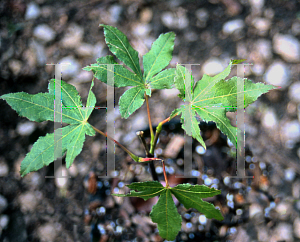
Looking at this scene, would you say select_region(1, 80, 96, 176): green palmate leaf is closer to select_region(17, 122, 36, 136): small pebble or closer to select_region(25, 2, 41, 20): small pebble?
Result: select_region(17, 122, 36, 136): small pebble

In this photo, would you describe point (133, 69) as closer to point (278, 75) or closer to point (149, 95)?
point (149, 95)

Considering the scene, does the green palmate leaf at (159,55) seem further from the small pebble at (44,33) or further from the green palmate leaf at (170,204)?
the small pebble at (44,33)

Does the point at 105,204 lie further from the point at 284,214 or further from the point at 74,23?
the point at 74,23

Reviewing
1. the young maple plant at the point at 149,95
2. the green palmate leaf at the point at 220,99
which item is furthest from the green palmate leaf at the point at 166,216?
the green palmate leaf at the point at 220,99

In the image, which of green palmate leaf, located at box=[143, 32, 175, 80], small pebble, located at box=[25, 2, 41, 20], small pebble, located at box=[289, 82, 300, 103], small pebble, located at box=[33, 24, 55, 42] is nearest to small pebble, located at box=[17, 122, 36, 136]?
small pebble, located at box=[33, 24, 55, 42]

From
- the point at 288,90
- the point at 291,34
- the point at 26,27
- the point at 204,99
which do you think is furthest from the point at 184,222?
the point at 26,27

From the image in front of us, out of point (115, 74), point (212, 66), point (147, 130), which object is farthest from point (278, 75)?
point (115, 74)

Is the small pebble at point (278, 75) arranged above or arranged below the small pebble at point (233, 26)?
below
